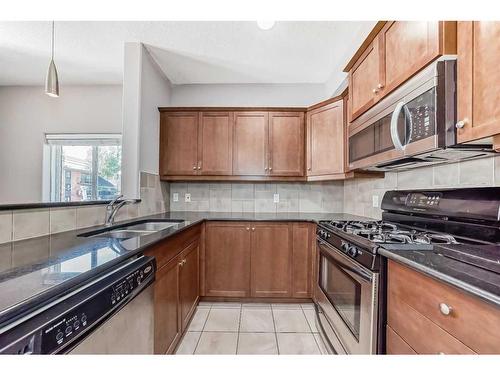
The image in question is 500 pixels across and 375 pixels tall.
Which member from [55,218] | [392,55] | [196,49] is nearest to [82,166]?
[196,49]

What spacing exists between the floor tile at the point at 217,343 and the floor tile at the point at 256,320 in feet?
0.51

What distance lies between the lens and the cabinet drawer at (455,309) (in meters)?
0.69

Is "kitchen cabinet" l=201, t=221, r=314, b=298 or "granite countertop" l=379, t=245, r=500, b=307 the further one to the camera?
"kitchen cabinet" l=201, t=221, r=314, b=298

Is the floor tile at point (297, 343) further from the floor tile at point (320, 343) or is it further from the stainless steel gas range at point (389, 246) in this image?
the stainless steel gas range at point (389, 246)

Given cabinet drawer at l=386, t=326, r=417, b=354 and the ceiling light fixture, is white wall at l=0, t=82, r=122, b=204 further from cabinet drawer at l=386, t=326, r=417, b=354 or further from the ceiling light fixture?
cabinet drawer at l=386, t=326, r=417, b=354

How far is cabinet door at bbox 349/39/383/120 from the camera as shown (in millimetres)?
1723

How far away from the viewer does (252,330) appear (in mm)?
2217

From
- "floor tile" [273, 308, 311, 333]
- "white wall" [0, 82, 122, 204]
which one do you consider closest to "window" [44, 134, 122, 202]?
"white wall" [0, 82, 122, 204]

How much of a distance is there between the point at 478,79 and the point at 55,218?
221 centimetres

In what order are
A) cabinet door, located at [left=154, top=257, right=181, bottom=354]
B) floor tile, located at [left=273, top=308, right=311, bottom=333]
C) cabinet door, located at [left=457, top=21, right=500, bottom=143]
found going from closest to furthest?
cabinet door, located at [left=457, top=21, right=500, bottom=143] → cabinet door, located at [left=154, top=257, right=181, bottom=354] → floor tile, located at [left=273, top=308, right=311, bottom=333]

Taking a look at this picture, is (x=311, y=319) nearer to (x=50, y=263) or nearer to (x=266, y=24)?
(x=50, y=263)

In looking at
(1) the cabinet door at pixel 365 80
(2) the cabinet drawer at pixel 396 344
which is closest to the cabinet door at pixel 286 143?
(1) the cabinet door at pixel 365 80

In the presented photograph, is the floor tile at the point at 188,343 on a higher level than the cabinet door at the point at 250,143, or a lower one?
lower
